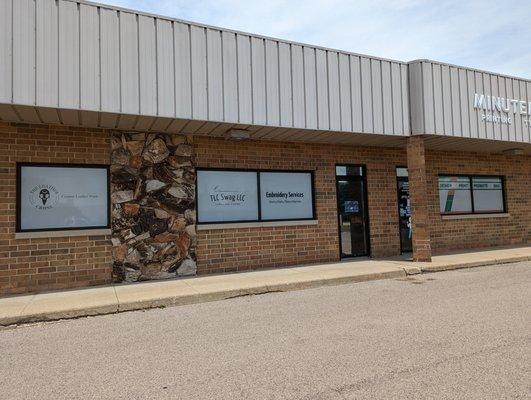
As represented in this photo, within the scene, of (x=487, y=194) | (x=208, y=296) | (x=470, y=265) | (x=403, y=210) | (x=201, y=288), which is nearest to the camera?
(x=208, y=296)

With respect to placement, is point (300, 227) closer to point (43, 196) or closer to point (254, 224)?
point (254, 224)

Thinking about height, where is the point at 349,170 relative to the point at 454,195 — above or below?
above

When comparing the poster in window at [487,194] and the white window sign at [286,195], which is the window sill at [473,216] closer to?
the poster in window at [487,194]

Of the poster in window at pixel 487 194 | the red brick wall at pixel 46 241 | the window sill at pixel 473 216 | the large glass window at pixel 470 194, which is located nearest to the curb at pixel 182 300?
the red brick wall at pixel 46 241

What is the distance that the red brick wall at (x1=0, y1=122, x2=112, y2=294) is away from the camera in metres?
9.05

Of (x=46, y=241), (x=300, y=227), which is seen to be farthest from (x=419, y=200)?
(x=46, y=241)

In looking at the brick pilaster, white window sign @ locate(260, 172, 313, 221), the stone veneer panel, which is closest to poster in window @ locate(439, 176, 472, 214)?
the brick pilaster

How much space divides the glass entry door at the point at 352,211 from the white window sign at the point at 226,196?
2703mm

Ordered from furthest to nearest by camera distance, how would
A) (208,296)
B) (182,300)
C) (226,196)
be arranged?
(226,196)
(208,296)
(182,300)

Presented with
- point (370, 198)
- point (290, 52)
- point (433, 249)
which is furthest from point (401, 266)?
point (290, 52)

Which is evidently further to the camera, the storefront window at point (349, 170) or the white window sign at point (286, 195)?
the storefront window at point (349, 170)

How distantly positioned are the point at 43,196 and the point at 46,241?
36.0 inches

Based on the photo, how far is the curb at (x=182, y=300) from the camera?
23.4ft

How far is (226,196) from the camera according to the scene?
11.3 meters
